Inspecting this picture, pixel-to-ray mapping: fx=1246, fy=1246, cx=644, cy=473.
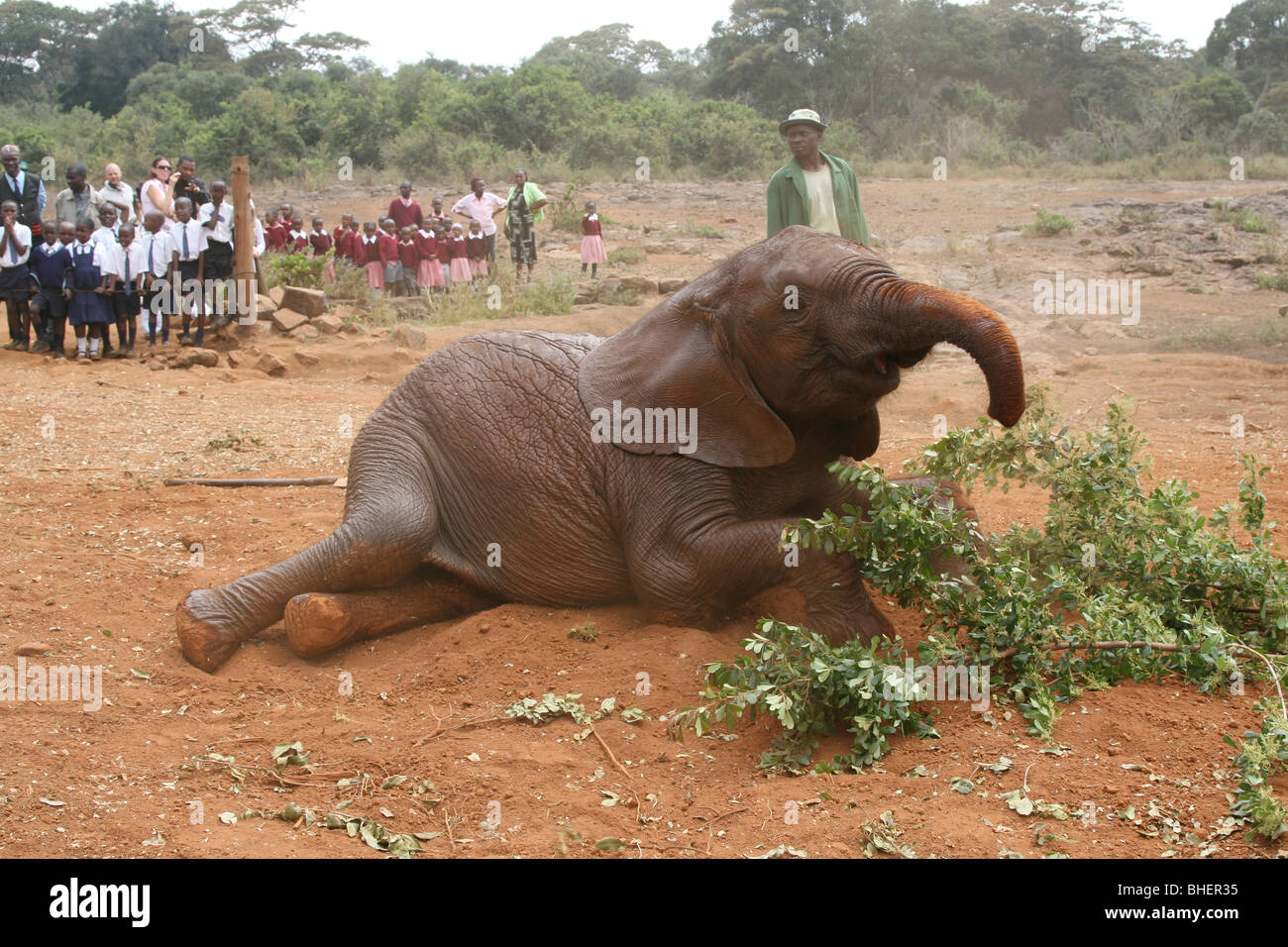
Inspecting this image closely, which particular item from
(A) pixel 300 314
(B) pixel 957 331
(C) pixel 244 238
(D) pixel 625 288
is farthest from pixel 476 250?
(B) pixel 957 331

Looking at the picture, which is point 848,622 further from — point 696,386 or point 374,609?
point 374,609

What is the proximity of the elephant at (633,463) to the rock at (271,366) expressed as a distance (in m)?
7.70

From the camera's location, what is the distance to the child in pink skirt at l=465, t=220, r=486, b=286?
21172 millimetres

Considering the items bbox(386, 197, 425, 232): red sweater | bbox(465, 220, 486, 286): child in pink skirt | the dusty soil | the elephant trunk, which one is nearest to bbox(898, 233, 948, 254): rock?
bbox(465, 220, 486, 286): child in pink skirt

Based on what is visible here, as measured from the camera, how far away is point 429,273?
20.3m

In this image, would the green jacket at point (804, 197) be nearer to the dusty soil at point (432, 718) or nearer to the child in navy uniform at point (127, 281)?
the dusty soil at point (432, 718)

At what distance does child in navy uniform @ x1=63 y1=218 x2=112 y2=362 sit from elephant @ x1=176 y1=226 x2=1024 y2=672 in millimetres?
9762

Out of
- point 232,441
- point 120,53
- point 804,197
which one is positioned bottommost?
point 232,441

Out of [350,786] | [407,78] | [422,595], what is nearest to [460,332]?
[422,595]

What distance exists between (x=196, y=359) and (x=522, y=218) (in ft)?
27.1

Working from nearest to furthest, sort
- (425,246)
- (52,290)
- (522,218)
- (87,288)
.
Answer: (87,288) < (52,290) < (425,246) < (522,218)

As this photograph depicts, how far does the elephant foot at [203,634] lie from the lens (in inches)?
228

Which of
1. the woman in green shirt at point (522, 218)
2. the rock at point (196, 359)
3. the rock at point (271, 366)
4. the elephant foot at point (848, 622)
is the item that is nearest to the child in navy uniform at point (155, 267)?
the rock at point (196, 359)
